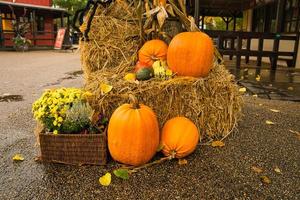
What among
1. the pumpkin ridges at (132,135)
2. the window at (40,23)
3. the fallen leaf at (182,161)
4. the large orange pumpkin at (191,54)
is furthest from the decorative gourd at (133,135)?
the window at (40,23)

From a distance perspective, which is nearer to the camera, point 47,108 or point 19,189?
point 19,189

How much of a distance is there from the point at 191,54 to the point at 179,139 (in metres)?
0.70

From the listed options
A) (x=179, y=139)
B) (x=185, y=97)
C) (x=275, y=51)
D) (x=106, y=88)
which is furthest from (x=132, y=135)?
(x=275, y=51)

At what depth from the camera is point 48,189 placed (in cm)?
162

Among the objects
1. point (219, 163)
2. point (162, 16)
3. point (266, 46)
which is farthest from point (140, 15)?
point (266, 46)

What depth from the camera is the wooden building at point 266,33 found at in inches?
268

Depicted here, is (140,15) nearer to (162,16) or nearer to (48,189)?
(162,16)

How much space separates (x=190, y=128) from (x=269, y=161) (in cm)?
64

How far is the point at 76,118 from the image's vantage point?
1879mm

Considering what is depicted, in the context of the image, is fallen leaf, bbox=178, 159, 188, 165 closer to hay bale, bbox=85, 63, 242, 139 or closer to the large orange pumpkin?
hay bale, bbox=85, 63, 242, 139

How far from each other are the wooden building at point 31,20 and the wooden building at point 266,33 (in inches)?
503

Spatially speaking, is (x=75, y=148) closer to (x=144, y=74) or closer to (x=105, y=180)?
(x=105, y=180)

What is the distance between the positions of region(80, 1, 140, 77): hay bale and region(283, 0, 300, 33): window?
7063 mm

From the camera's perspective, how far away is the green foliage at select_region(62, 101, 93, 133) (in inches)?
73.9
